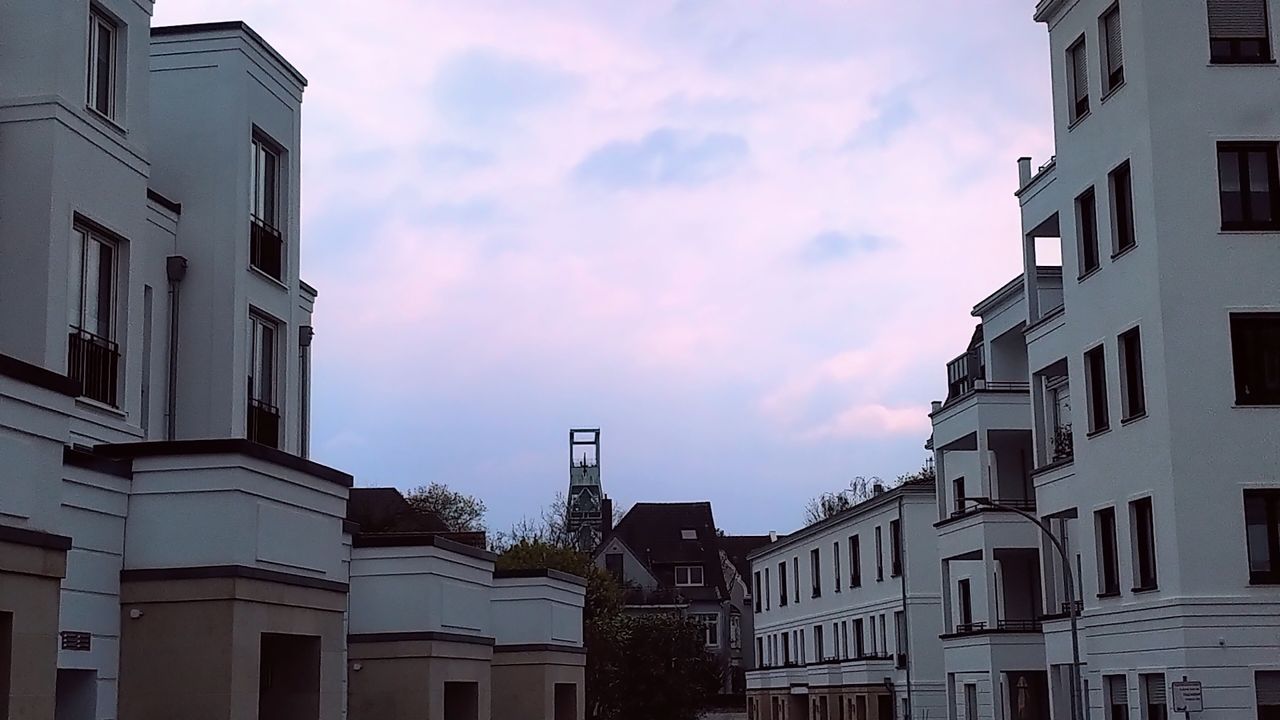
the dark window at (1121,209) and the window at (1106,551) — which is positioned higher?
the dark window at (1121,209)

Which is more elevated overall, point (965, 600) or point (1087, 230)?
point (1087, 230)

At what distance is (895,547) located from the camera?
55.6 metres

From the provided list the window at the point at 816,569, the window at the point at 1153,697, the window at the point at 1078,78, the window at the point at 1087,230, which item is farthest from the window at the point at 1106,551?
the window at the point at 816,569

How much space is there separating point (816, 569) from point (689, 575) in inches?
1414

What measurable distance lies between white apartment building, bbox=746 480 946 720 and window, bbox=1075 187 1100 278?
1029 inches

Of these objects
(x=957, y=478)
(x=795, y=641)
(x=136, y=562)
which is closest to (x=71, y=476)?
(x=136, y=562)

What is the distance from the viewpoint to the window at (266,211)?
21.0 meters

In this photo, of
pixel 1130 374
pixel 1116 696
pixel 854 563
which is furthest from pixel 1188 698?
pixel 854 563

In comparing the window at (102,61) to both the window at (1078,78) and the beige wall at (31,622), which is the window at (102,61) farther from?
the window at (1078,78)

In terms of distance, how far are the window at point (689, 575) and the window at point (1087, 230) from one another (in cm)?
7546

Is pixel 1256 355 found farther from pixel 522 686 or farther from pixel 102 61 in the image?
pixel 102 61

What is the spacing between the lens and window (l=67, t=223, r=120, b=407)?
54.9ft

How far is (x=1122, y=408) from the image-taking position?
2678cm

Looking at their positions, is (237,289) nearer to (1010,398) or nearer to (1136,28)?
(1136,28)
